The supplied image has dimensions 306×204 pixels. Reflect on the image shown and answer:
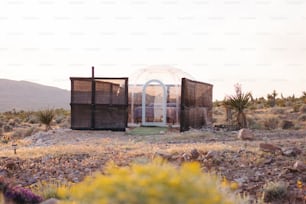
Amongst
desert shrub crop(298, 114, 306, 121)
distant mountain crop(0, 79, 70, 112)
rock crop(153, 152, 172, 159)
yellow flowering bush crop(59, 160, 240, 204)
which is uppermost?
distant mountain crop(0, 79, 70, 112)

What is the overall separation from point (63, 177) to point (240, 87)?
16.1m

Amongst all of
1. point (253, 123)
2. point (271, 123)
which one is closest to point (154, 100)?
point (253, 123)

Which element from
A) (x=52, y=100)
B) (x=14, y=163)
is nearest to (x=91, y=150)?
(x=14, y=163)

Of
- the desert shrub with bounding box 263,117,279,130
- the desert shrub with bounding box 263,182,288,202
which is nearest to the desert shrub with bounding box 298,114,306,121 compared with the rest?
the desert shrub with bounding box 263,117,279,130

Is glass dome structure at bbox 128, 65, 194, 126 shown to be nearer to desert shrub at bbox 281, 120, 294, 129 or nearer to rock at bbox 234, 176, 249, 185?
desert shrub at bbox 281, 120, 294, 129

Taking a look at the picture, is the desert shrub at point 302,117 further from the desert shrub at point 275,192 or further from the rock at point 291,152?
the desert shrub at point 275,192

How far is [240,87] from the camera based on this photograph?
84.6 ft

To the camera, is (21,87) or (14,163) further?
(21,87)

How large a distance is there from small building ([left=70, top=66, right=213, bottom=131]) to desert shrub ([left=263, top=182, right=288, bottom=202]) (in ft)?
45.3

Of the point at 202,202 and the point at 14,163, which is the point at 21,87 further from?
the point at 202,202

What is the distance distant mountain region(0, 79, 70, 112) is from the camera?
8544cm

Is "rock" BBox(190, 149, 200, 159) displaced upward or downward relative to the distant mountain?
downward

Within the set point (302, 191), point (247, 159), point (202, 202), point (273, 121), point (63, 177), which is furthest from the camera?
point (273, 121)

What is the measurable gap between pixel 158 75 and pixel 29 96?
67927 millimetres
